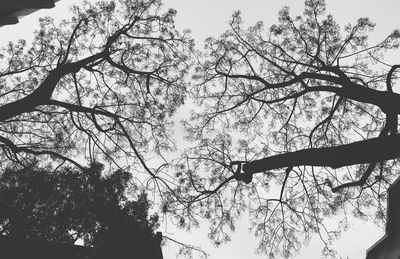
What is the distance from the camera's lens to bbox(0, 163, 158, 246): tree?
35.6 ft

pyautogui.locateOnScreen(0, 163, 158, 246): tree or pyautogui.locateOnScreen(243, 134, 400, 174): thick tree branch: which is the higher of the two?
pyautogui.locateOnScreen(0, 163, 158, 246): tree

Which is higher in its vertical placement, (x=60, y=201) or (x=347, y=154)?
(x=60, y=201)

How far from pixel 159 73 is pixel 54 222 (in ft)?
21.1

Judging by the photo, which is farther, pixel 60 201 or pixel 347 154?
pixel 60 201

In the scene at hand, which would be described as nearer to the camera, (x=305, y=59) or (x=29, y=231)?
(x=29, y=231)

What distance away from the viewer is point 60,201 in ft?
37.5

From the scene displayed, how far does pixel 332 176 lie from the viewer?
10344 millimetres

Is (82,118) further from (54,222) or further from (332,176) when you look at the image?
(332,176)

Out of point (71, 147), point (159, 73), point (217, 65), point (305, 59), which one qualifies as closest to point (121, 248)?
point (71, 147)

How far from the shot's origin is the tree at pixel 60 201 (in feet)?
35.6

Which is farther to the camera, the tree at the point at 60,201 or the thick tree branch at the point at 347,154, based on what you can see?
the tree at the point at 60,201

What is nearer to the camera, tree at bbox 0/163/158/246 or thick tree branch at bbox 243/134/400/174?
thick tree branch at bbox 243/134/400/174

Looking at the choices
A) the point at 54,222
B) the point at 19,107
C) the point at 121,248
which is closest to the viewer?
the point at 19,107

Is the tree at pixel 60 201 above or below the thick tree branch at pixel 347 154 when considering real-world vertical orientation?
above
